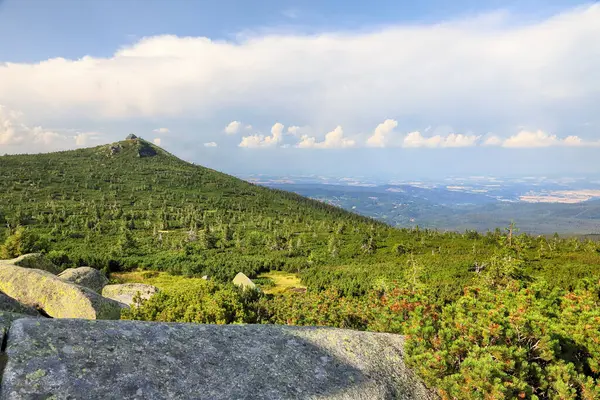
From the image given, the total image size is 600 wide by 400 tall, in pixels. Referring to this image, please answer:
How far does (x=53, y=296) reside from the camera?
64.0ft

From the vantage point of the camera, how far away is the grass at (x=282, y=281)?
6456 cm

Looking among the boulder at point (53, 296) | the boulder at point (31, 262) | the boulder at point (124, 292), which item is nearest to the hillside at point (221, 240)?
the boulder at point (124, 292)

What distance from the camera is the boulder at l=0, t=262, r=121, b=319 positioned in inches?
733

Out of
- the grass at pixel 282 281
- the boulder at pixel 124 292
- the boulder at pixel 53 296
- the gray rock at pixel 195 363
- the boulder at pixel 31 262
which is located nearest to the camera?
the gray rock at pixel 195 363

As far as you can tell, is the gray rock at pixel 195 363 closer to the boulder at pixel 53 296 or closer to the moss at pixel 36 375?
the moss at pixel 36 375

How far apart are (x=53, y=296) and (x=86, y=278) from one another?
17.5 metres

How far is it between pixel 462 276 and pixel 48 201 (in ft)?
510

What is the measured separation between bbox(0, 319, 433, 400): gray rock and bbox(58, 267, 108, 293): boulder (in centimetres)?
3060

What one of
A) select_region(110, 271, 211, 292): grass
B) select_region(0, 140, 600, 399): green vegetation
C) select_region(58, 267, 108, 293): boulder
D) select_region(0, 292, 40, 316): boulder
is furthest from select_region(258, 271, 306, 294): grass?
select_region(0, 292, 40, 316): boulder

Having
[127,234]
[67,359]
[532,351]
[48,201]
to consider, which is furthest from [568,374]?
[48,201]

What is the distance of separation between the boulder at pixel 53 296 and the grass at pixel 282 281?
43.7 m

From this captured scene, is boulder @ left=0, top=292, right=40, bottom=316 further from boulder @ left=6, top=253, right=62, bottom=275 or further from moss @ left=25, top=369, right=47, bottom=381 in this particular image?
boulder @ left=6, top=253, right=62, bottom=275

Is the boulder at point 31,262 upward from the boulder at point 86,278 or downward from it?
upward

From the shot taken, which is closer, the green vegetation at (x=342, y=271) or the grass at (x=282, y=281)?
the green vegetation at (x=342, y=271)
